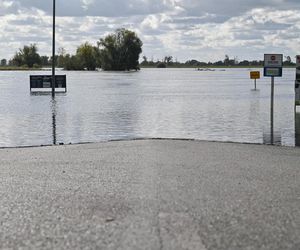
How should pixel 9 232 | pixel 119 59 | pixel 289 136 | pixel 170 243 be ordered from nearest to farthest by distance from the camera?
1. pixel 170 243
2. pixel 9 232
3. pixel 289 136
4. pixel 119 59

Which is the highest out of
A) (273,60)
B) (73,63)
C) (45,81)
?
(73,63)

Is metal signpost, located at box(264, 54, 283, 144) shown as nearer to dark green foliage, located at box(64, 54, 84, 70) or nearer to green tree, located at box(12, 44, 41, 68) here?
dark green foliage, located at box(64, 54, 84, 70)

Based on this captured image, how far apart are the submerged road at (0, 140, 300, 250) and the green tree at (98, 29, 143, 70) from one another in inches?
4788

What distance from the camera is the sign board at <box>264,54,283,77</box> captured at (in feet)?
60.9

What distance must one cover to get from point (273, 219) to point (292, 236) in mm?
550

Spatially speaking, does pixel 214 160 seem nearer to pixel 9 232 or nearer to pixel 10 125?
pixel 9 232

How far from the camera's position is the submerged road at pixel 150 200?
521cm

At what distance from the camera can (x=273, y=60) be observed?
18.7m

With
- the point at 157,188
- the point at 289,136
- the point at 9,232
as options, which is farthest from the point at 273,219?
the point at 289,136

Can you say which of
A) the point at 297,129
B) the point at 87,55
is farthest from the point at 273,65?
the point at 87,55

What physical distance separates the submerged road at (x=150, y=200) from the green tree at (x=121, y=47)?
121606mm

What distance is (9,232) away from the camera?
5.50 metres

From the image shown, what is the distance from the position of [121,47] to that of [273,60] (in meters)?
115

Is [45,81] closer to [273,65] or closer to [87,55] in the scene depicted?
[273,65]
